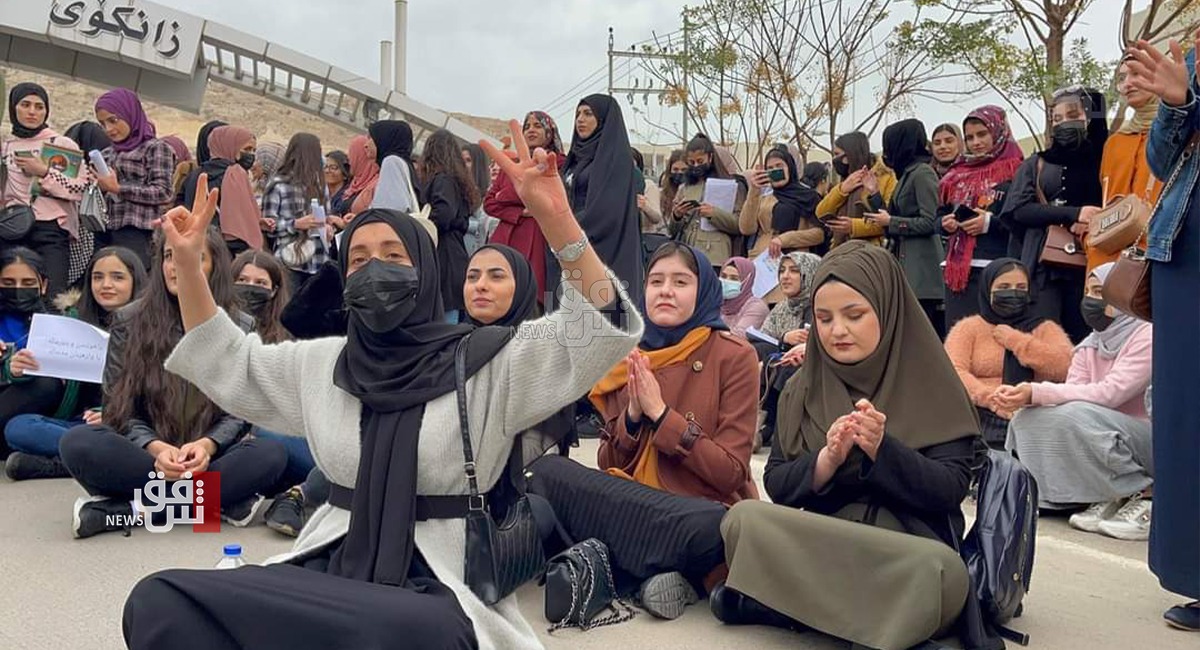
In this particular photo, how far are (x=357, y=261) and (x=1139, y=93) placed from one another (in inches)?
86.3

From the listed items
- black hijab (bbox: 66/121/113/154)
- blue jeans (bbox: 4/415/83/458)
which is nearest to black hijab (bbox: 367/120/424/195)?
black hijab (bbox: 66/121/113/154)

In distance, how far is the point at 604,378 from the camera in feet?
10.5

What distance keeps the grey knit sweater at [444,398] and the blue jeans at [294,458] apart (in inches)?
69.8

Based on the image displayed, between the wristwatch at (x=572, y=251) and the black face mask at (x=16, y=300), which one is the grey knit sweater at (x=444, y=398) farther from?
the black face mask at (x=16, y=300)

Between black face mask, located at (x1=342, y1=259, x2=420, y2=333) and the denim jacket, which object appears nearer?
black face mask, located at (x1=342, y1=259, x2=420, y2=333)

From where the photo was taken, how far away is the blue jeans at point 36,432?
5023mm

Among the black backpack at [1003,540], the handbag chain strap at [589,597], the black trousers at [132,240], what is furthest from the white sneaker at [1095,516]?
the black trousers at [132,240]

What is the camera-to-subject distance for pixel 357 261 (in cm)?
272

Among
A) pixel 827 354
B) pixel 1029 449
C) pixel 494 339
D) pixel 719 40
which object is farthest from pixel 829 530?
pixel 719 40

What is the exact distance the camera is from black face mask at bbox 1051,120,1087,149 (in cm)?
539

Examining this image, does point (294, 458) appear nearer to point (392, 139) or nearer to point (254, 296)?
point (254, 296)

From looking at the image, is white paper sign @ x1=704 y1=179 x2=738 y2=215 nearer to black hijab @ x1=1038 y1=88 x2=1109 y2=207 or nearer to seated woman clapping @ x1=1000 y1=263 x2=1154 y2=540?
black hijab @ x1=1038 y1=88 x2=1109 y2=207

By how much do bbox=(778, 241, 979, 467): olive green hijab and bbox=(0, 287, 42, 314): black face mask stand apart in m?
3.89

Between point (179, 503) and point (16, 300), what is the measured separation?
1650 millimetres
